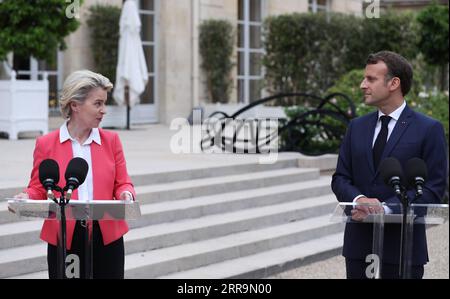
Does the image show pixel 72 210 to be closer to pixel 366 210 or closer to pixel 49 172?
pixel 49 172

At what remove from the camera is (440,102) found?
13.0 m

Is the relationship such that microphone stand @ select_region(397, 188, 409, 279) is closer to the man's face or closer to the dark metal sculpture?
the man's face

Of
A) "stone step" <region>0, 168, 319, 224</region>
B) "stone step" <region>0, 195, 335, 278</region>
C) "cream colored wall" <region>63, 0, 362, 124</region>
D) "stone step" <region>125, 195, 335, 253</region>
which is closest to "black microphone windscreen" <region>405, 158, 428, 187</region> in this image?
"stone step" <region>0, 195, 335, 278</region>

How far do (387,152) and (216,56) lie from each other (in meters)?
15.6

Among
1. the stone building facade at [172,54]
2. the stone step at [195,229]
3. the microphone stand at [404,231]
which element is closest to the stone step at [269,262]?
the stone step at [195,229]

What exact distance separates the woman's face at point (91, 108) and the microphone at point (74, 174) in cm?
49

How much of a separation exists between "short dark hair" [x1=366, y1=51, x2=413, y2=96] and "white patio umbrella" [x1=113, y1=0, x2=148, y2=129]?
12000 millimetres

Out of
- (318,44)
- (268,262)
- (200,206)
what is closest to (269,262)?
(268,262)

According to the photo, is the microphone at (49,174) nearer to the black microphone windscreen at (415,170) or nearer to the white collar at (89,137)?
the white collar at (89,137)

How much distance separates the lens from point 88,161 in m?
4.00

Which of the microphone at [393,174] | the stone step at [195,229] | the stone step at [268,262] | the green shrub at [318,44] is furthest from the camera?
the green shrub at [318,44]

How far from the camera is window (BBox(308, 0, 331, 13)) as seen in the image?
2347cm

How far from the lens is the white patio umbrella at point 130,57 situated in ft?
51.4
